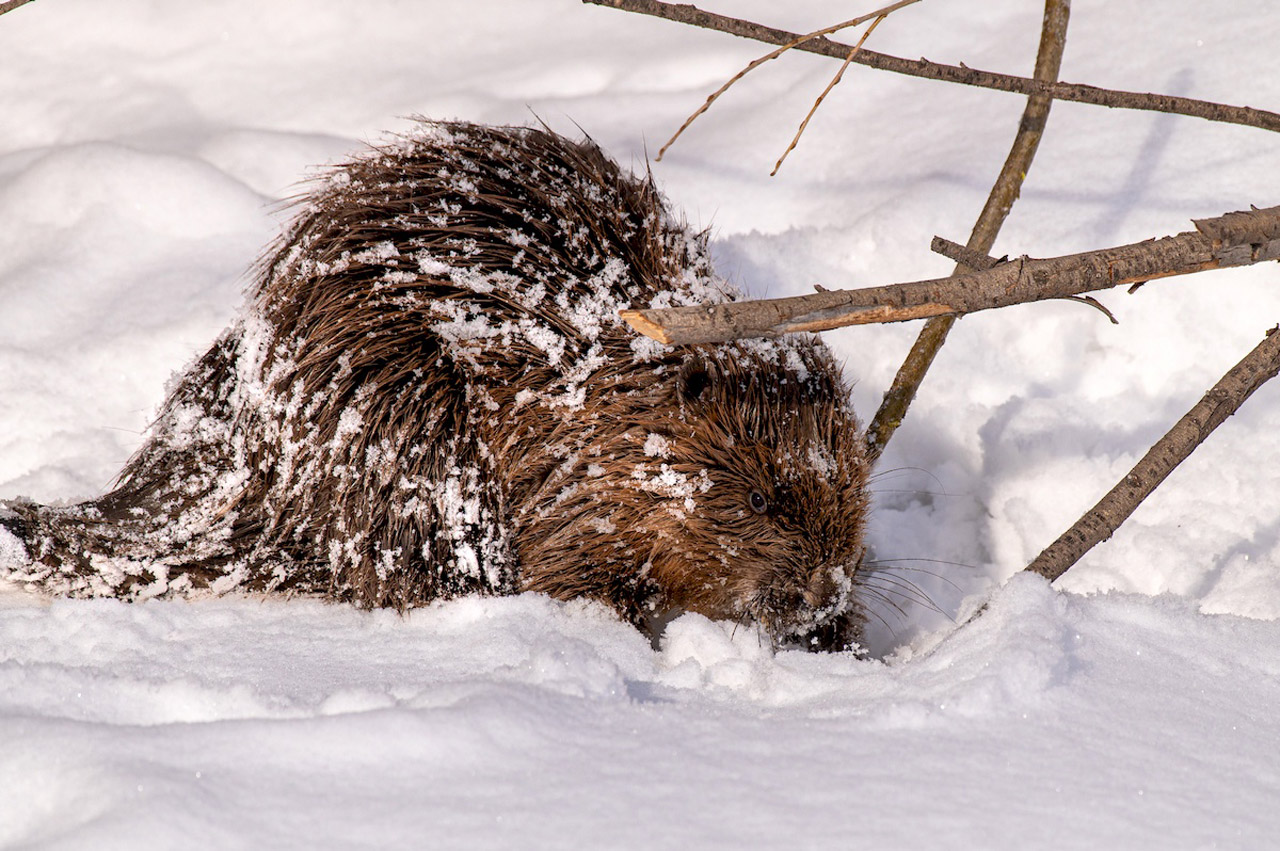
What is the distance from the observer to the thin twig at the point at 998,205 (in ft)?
9.31

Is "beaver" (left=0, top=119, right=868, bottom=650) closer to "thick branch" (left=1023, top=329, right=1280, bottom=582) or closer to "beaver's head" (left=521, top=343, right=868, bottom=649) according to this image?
"beaver's head" (left=521, top=343, right=868, bottom=649)

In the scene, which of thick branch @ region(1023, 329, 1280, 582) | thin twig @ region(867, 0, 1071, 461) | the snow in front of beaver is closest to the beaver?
the snow in front of beaver

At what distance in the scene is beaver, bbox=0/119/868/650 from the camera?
7.78ft

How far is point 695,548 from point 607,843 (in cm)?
127

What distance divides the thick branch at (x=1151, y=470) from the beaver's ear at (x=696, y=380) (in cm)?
78

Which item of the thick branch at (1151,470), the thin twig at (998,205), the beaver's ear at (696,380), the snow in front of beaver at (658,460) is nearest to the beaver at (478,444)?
the beaver's ear at (696,380)

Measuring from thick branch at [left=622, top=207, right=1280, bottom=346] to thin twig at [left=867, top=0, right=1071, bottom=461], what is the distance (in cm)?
94

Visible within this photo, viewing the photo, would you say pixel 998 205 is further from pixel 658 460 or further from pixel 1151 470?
pixel 658 460

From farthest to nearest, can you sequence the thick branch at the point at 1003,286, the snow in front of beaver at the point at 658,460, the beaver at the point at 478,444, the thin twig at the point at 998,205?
1. the thin twig at the point at 998,205
2. the beaver at the point at 478,444
3. the thick branch at the point at 1003,286
4. the snow in front of beaver at the point at 658,460

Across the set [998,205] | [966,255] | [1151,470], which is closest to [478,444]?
[966,255]

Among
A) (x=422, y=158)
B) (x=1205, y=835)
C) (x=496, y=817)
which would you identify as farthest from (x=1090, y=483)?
(x=496, y=817)

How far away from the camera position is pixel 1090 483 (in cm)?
285

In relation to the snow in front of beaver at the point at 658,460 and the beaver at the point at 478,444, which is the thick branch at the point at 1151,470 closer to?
the snow in front of beaver at the point at 658,460

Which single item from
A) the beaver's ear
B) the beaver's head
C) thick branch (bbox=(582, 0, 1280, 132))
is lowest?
the beaver's head
